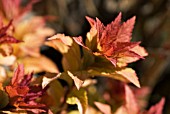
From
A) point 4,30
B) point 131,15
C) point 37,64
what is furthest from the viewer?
point 131,15

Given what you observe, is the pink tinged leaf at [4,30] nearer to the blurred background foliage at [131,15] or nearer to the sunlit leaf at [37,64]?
the sunlit leaf at [37,64]

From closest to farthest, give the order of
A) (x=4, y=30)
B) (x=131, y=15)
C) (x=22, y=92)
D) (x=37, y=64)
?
(x=22, y=92), (x=4, y=30), (x=37, y=64), (x=131, y=15)

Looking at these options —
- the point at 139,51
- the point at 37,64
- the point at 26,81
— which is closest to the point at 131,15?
the point at 37,64

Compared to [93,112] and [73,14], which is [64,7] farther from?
[93,112]

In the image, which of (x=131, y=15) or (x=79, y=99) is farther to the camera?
(x=131, y=15)

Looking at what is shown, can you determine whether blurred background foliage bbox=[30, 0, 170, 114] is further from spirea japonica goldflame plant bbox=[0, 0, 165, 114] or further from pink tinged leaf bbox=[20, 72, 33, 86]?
pink tinged leaf bbox=[20, 72, 33, 86]

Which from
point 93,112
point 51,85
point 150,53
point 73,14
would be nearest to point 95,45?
point 51,85

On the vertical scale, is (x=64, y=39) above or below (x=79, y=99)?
above

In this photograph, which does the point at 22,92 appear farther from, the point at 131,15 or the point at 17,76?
the point at 131,15
